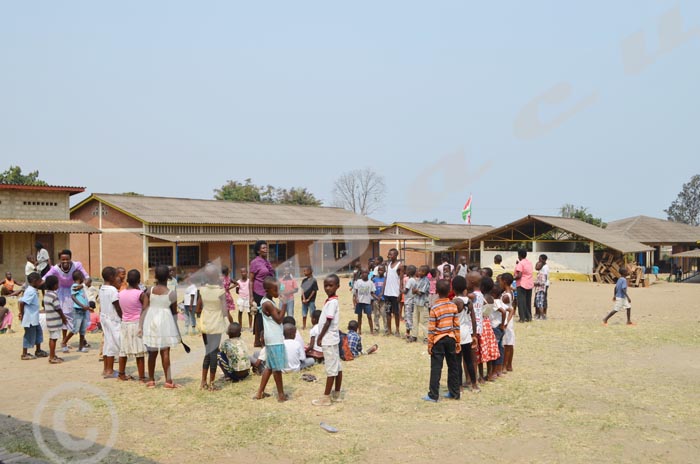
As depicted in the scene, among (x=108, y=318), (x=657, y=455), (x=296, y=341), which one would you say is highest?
(x=108, y=318)

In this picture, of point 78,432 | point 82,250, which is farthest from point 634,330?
point 82,250

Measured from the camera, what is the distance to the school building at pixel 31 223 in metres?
20.9

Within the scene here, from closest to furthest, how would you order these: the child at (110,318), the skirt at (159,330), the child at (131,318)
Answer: the skirt at (159,330) < the child at (131,318) < the child at (110,318)

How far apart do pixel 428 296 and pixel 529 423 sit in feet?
14.5

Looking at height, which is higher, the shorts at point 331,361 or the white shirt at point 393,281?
the white shirt at point 393,281

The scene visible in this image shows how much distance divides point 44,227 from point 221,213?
30.3 feet

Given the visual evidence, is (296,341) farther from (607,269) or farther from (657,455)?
(607,269)

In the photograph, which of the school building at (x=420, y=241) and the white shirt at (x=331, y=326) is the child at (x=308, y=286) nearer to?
the white shirt at (x=331, y=326)

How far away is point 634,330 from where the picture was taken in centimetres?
1082

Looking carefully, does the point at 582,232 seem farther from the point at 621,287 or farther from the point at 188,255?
the point at 188,255

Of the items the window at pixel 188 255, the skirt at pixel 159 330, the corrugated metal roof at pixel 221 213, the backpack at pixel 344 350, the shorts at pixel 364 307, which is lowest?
the backpack at pixel 344 350

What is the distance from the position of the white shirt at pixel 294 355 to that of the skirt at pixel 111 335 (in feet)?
6.98

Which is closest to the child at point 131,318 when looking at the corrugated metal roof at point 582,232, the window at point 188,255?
the window at point 188,255

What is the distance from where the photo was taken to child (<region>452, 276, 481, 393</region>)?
6199 millimetres
